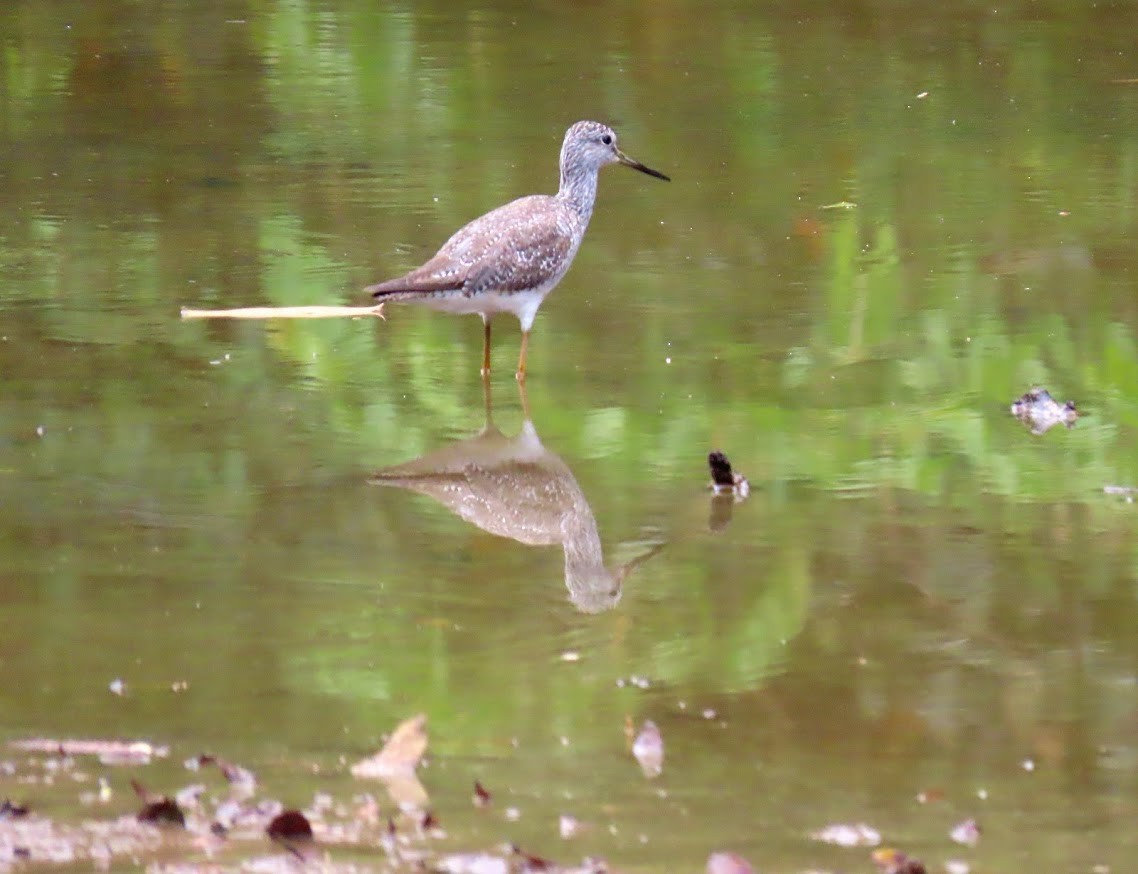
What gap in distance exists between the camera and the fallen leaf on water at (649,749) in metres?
4.84

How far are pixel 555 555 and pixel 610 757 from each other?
1.53 meters

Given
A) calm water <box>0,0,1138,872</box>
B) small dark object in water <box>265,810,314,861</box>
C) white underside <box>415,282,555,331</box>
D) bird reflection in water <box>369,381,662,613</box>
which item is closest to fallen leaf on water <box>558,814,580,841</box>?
calm water <box>0,0,1138,872</box>

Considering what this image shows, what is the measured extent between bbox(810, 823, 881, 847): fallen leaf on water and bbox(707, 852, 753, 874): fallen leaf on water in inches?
11.0

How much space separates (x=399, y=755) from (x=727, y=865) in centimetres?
95

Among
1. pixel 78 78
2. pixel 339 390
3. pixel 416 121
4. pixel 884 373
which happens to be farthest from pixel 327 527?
pixel 78 78

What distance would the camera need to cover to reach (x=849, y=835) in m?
4.46

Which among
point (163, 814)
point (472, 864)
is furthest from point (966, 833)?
point (163, 814)

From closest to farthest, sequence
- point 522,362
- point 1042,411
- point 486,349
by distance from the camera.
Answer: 1. point 1042,411
2. point 522,362
3. point 486,349

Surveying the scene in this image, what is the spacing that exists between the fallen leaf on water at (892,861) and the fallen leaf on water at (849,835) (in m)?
0.06

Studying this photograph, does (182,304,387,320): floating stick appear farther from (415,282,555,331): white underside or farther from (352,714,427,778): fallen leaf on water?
(352,714,427,778): fallen leaf on water

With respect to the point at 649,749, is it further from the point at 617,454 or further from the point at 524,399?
the point at 524,399

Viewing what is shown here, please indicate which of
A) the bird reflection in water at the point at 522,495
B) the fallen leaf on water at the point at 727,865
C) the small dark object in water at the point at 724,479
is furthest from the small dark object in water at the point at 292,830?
the small dark object in water at the point at 724,479

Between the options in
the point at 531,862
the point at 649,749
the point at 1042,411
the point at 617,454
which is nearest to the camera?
the point at 531,862

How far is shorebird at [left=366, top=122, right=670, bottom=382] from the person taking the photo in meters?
8.24
